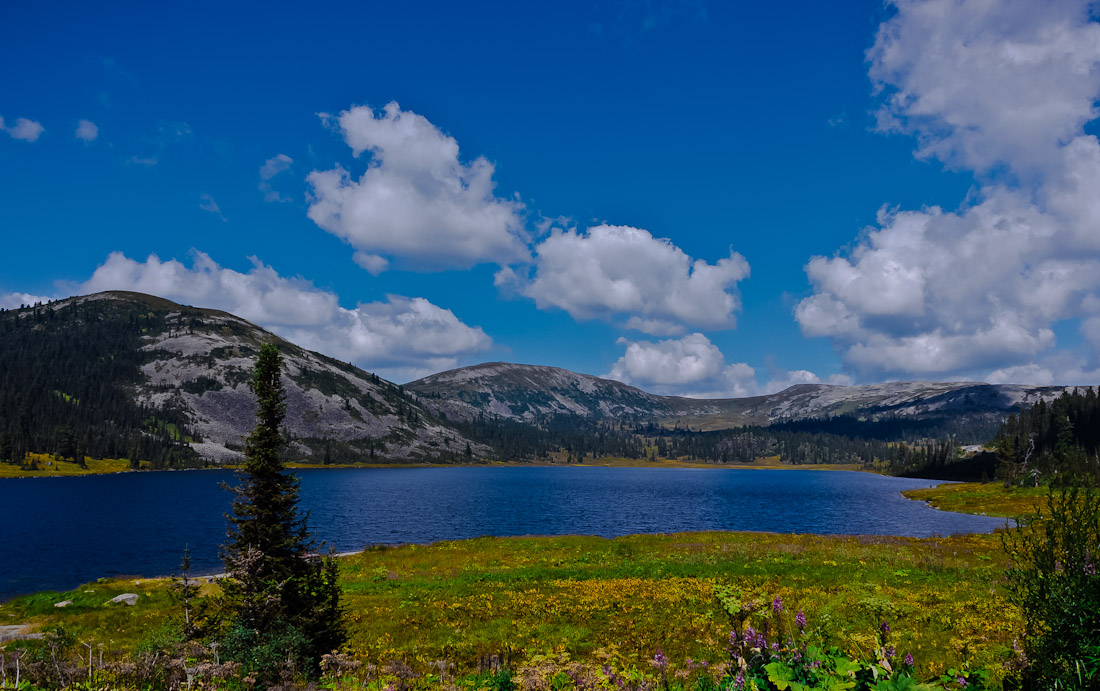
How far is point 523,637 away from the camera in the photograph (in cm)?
2175

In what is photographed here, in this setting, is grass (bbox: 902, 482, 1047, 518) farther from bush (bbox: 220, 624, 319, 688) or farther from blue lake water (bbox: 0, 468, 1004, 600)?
bush (bbox: 220, 624, 319, 688)

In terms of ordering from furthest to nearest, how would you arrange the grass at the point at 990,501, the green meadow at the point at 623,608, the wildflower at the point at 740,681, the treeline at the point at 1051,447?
the treeline at the point at 1051,447 → the grass at the point at 990,501 → the green meadow at the point at 623,608 → the wildflower at the point at 740,681

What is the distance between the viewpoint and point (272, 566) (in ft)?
55.8

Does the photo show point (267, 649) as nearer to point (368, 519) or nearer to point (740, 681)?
point (740, 681)

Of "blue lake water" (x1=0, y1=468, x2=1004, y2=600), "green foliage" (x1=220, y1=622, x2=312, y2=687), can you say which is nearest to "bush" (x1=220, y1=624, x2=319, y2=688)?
"green foliage" (x1=220, y1=622, x2=312, y2=687)

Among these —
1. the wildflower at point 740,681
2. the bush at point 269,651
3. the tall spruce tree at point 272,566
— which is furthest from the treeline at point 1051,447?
the bush at point 269,651

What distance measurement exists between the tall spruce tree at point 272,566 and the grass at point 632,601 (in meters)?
2.46

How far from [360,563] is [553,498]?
9527 cm

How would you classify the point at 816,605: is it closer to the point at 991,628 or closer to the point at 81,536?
the point at 991,628

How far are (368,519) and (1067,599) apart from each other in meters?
104

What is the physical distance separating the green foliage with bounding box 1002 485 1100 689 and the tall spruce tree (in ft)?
49.1

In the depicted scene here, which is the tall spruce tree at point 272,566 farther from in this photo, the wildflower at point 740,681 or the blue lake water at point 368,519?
the blue lake water at point 368,519

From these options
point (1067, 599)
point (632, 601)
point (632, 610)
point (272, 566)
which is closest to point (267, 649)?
point (272, 566)

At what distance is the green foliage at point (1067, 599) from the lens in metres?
8.05
